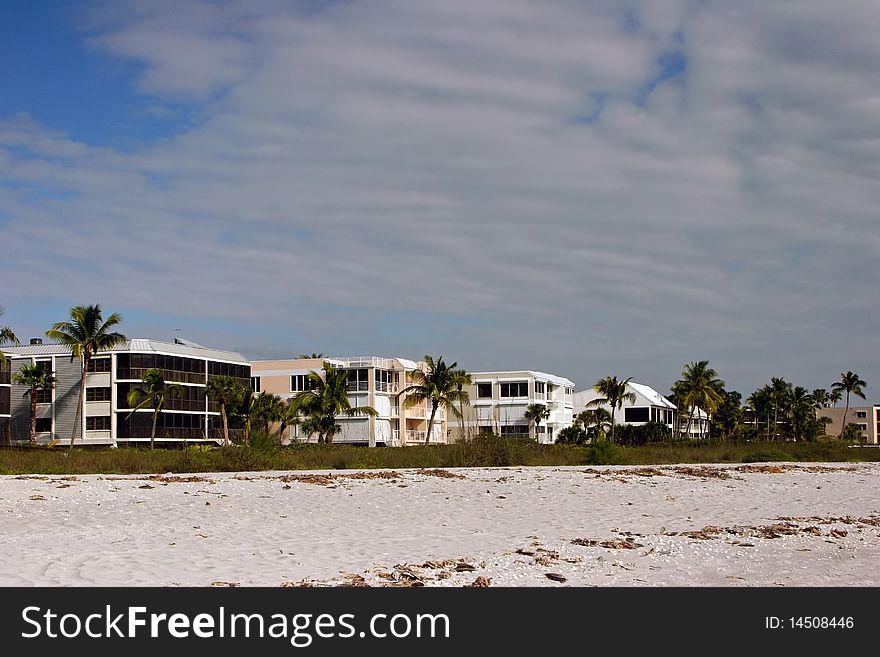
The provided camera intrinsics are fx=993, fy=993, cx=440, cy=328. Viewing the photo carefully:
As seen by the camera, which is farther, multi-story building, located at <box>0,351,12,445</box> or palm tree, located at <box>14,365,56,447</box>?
multi-story building, located at <box>0,351,12,445</box>

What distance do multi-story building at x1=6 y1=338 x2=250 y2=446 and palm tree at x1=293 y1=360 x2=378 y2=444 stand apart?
10.8 m

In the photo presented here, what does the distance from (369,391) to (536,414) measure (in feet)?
54.1

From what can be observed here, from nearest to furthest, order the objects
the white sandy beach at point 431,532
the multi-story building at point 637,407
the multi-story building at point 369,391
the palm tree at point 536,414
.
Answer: the white sandy beach at point 431,532 < the multi-story building at point 369,391 < the palm tree at point 536,414 < the multi-story building at point 637,407

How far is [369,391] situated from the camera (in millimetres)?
75062

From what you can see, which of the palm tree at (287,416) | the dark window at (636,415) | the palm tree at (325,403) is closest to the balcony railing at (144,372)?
the palm tree at (287,416)

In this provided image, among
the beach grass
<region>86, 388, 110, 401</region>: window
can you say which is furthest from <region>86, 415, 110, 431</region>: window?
the beach grass

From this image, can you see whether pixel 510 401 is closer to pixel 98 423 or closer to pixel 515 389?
pixel 515 389

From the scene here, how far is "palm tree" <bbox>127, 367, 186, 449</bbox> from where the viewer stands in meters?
67.9

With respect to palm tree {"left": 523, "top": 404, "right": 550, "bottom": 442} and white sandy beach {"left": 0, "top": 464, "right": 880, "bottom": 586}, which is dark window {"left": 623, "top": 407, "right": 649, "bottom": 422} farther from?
white sandy beach {"left": 0, "top": 464, "right": 880, "bottom": 586}

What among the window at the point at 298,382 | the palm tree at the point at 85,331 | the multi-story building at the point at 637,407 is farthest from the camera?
the multi-story building at the point at 637,407

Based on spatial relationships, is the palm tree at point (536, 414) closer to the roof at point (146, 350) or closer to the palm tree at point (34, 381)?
the roof at point (146, 350)

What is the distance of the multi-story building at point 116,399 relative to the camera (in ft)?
231

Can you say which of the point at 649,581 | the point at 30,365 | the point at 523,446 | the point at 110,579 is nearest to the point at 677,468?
the point at 523,446
